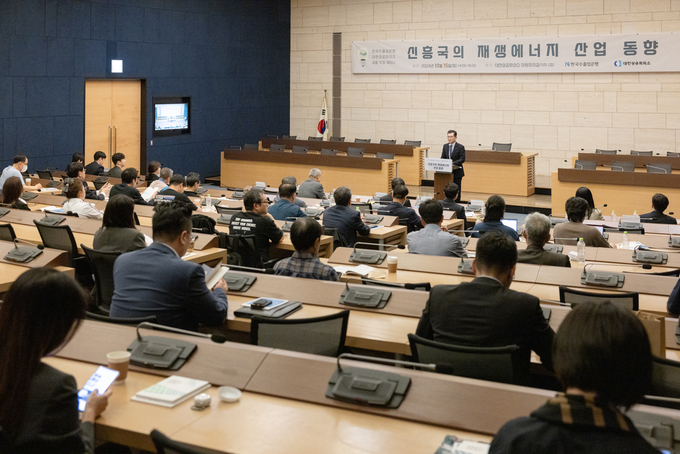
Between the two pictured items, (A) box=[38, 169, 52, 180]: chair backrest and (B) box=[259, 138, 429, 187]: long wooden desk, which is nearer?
(A) box=[38, 169, 52, 180]: chair backrest

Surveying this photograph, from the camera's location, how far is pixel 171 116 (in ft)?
46.5

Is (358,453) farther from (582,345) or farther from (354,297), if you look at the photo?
(354,297)

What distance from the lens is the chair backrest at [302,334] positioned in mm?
2912

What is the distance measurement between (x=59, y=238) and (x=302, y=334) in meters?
3.20

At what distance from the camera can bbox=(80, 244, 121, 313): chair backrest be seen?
4207mm

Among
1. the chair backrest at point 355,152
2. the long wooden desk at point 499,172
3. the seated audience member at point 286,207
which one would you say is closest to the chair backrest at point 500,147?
the long wooden desk at point 499,172

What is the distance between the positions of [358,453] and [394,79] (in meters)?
14.5

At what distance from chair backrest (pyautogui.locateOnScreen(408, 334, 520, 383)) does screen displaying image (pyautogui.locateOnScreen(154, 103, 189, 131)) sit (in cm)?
1212

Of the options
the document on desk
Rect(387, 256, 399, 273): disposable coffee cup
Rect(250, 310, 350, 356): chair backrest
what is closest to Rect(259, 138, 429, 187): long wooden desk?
Rect(387, 256, 399, 273): disposable coffee cup

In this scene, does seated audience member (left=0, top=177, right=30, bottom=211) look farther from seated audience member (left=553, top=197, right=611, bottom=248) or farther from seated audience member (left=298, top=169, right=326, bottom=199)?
seated audience member (left=553, top=197, right=611, bottom=248)

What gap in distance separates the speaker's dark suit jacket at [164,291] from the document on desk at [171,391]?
0.66 metres

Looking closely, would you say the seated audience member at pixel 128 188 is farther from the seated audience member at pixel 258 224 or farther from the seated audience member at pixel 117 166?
the seated audience member at pixel 117 166

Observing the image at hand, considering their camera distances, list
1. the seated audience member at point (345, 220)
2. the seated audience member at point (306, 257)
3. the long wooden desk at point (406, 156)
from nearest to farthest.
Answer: the seated audience member at point (306, 257)
the seated audience member at point (345, 220)
the long wooden desk at point (406, 156)

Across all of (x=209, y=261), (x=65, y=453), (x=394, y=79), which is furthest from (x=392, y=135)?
(x=65, y=453)
